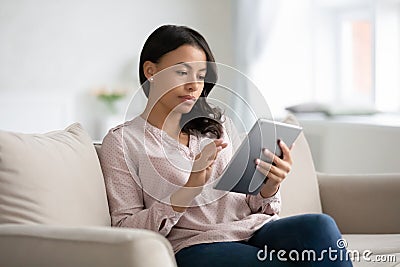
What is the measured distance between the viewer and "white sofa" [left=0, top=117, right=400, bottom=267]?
1449 millimetres

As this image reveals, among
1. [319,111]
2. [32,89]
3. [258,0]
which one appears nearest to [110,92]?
[32,89]

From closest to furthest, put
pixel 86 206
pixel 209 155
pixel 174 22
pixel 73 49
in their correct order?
pixel 209 155 < pixel 86 206 < pixel 73 49 < pixel 174 22

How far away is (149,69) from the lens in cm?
194

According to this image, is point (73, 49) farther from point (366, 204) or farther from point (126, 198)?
point (126, 198)

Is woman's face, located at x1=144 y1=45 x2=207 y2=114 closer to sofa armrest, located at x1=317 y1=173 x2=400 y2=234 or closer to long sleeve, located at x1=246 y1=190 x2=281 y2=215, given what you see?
long sleeve, located at x1=246 y1=190 x2=281 y2=215

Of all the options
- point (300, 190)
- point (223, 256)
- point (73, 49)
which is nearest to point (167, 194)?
point (223, 256)

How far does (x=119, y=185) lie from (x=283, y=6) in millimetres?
2842

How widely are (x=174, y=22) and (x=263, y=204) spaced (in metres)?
2.99

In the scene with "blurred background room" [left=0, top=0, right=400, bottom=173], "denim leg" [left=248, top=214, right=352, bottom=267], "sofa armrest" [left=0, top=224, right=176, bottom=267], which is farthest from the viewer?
"blurred background room" [left=0, top=0, right=400, bottom=173]

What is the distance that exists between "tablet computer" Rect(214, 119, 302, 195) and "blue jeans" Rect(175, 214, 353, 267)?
0.12 meters

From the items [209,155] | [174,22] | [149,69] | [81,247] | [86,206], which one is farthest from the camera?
[174,22]

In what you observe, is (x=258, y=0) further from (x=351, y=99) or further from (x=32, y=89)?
(x=32, y=89)

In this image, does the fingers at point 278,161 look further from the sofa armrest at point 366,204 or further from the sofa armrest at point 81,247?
the sofa armrest at point 366,204

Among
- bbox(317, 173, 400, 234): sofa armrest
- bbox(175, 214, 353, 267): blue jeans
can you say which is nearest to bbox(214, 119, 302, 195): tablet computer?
bbox(175, 214, 353, 267): blue jeans
